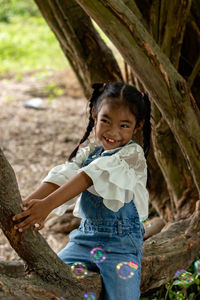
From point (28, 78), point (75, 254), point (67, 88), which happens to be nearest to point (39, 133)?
point (67, 88)

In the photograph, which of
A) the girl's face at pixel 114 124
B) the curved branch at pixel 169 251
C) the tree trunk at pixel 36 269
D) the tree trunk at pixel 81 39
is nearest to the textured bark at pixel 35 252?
A: the tree trunk at pixel 36 269

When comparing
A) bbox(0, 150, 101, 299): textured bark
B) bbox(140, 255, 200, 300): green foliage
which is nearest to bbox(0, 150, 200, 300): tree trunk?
bbox(0, 150, 101, 299): textured bark

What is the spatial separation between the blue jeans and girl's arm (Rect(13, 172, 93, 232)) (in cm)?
36

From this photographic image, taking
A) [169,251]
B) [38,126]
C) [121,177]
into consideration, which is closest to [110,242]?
[121,177]

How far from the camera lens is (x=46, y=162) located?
616 cm

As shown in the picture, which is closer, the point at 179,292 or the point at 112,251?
the point at 112,251

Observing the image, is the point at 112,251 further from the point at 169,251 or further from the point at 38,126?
the point at 38,126

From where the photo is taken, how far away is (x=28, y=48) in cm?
1291

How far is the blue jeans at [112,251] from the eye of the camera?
2229mm

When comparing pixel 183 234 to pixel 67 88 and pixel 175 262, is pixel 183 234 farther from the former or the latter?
pixel 67 88

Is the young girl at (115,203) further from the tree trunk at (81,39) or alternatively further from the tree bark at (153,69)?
the tree trunk at (81,39)

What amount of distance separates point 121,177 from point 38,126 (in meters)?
5.51

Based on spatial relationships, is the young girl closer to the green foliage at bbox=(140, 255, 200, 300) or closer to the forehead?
the forehead

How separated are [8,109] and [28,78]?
2154 mm
